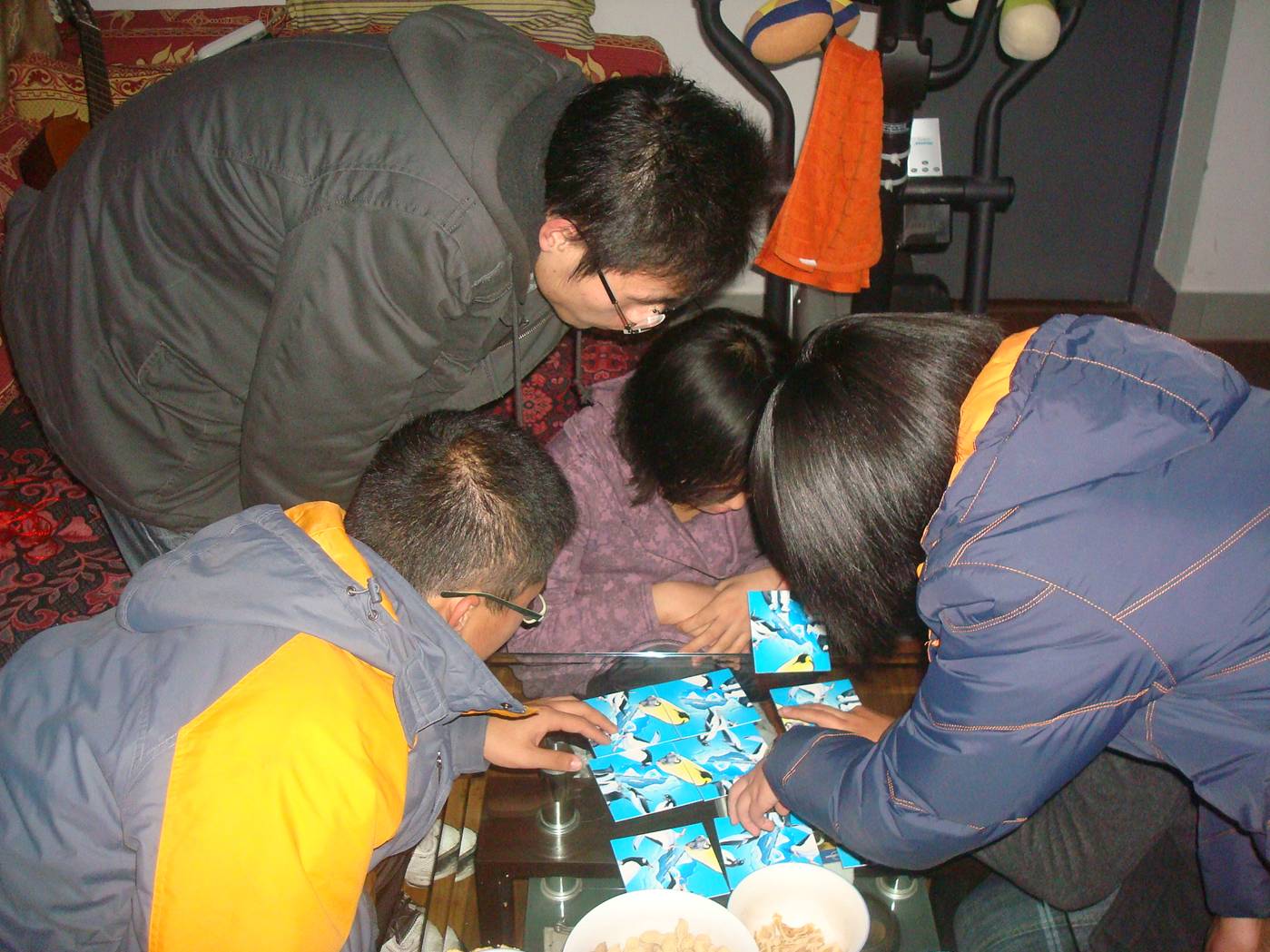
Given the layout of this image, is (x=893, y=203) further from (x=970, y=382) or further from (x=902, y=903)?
(x=902, y=903)

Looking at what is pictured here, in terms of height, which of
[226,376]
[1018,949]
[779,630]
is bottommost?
[1018,949]

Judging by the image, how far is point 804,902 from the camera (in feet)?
3.52

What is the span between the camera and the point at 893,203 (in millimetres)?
2262

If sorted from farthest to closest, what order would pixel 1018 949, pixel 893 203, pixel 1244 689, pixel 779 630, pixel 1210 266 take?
pixel 1210 266
pixel 893 203
pixel 779 630
pixel 1018 949
pixel 1244 689

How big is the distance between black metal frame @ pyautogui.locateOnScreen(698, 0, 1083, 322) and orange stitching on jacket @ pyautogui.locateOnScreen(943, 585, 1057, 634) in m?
1.43

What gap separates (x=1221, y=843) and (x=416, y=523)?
97 centimetres

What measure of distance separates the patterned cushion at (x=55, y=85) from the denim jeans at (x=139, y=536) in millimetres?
1595

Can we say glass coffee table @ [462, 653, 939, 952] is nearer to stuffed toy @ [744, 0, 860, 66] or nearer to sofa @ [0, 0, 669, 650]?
sofa @ [0, 0, 669, 650]

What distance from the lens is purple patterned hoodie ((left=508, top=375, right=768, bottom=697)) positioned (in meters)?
1.51

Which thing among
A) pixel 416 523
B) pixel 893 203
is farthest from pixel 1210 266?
pixel 416 523

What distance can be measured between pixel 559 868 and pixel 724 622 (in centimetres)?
52

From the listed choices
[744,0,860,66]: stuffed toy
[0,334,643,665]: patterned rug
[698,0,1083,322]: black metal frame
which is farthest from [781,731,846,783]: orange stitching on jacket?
[744,0,860,66]: stuffed toy

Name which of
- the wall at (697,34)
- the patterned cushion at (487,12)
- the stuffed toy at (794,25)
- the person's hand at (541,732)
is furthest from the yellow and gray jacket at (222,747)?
the wall at (697,34)

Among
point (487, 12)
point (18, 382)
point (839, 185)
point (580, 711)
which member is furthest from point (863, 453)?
point (487, 12)
